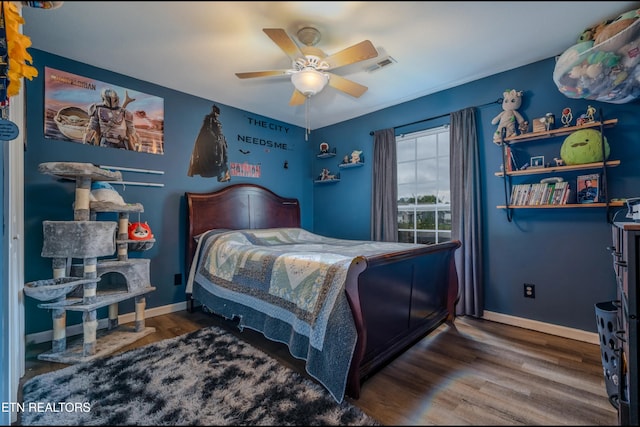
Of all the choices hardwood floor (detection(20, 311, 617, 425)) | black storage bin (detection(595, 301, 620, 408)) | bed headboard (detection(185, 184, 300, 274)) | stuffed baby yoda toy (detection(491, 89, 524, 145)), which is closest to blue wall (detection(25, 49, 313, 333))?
bed headboard (detection(185, 184, 300, 274))

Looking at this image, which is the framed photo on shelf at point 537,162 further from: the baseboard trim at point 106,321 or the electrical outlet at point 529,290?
the baseboard trim at point 106,321

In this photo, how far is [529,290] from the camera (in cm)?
253

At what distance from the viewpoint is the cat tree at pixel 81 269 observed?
1857 millimetres

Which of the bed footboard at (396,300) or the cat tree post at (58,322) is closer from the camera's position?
the bed footboard at (396,300)

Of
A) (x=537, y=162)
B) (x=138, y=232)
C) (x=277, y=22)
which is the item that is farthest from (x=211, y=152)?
(x=537, y=162)

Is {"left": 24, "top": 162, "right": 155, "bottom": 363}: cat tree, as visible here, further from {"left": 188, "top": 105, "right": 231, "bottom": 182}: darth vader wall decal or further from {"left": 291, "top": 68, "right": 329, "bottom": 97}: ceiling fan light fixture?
{"left": 291, "top": 68, "right": 329, "bottom": 97}: ceiling fan light fixture

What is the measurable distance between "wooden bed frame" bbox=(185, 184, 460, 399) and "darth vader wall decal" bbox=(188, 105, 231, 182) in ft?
0.80

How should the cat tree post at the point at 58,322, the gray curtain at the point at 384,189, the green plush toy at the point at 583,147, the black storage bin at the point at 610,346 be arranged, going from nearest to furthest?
the black storage bin at the point at 610,346 → the cat tree post at the point at 58,322 → the green plush toy at the point at 583,147 → the gray curtain at the point at 384,189

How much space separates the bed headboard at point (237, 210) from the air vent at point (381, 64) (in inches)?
77.3

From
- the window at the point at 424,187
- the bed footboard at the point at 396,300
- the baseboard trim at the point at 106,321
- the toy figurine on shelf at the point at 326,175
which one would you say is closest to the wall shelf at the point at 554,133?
the window at the point at 424,187

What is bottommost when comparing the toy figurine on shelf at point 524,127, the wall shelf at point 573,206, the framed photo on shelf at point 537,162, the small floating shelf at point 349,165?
the wall shelf at point 573,206

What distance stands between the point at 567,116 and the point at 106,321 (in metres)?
4.37

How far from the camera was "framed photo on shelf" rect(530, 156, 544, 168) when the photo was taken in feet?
7.97

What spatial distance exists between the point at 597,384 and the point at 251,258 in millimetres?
2268
